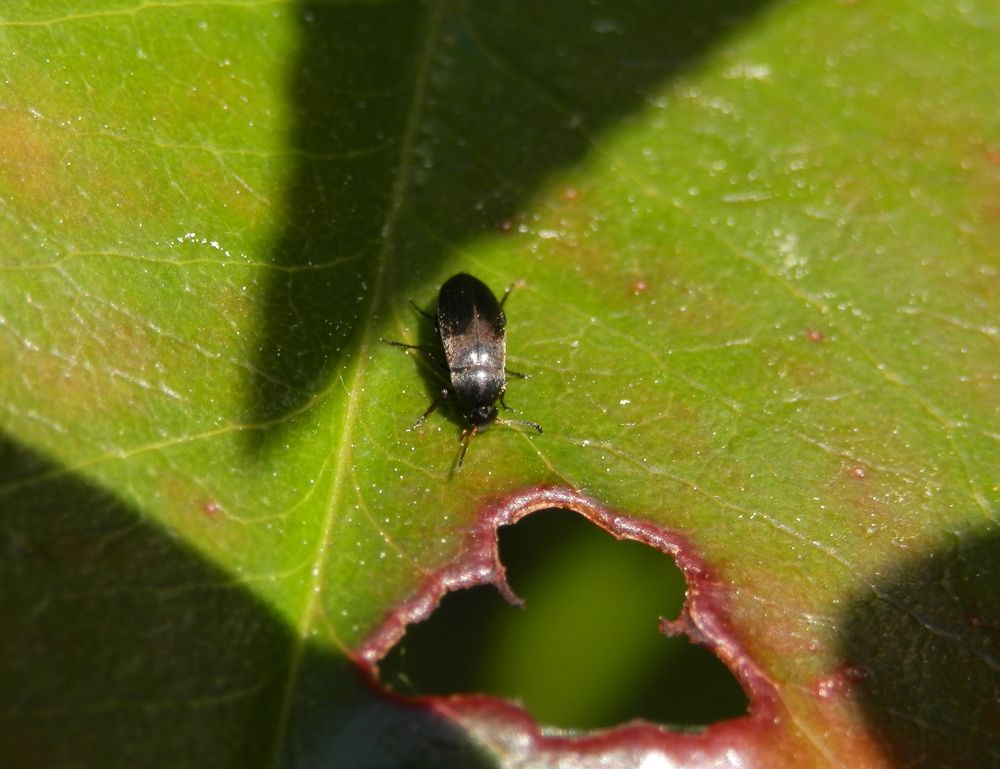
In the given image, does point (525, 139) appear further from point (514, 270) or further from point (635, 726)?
point (635, 726)

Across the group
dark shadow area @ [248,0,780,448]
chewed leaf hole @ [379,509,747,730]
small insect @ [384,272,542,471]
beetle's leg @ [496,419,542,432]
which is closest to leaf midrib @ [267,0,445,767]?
dark shadow area @ [248,0,780,448]

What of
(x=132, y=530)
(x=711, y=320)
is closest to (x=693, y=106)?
(x=711, y=320)

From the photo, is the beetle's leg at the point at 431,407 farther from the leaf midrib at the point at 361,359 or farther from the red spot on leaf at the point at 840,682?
the red spot on leaf at the point at 840,682

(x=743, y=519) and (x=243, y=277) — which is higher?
(x=243, y=277)

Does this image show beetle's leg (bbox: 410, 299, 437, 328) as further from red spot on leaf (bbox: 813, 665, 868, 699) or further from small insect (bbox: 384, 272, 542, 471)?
red spot on leaf (bbox: 813, 665, 868, 699)

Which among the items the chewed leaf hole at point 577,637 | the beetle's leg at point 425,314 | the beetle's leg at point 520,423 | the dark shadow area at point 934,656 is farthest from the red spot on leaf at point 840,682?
the beetle's leg at point 425,314

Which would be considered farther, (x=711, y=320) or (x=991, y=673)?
(x=711, y=320)

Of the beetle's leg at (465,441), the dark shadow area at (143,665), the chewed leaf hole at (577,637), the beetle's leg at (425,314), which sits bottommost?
the chewed leaf hole at (577,637)
